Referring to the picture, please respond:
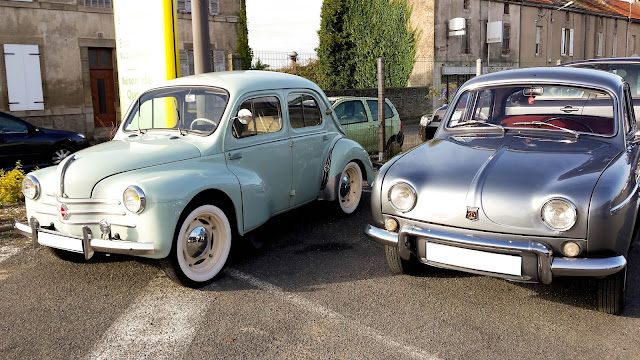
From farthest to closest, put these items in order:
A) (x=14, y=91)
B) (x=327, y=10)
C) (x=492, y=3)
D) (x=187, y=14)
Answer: (x=492, y=3) → (x=327, y=10) → (x=187, y=14) → (x=14, y=91)

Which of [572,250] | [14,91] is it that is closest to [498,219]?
[572,250]

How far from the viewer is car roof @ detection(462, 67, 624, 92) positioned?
4.87m

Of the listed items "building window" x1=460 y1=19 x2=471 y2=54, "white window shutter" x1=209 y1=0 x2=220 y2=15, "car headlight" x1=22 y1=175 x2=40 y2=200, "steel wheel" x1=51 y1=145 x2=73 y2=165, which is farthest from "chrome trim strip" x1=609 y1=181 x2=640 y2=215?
"building window" x1=460 y1=19 x2=471 y2=54

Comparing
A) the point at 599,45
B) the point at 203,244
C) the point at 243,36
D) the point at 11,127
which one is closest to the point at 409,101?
the point at 243,36

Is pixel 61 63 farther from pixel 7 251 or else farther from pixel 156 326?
pixel 156 326

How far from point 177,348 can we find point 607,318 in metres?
3.01

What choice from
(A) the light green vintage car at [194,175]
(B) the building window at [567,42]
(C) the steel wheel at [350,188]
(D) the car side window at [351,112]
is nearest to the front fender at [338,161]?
(A) the light green vintage car at [194,175]

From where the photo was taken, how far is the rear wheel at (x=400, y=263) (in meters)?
4.73

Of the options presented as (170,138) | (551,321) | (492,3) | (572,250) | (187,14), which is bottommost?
(551,321)

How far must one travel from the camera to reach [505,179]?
153 inches

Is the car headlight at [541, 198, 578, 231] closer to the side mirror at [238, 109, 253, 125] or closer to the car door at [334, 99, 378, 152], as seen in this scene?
the side mirror at [238, 109, 253, 125]

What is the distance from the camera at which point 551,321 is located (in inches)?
155

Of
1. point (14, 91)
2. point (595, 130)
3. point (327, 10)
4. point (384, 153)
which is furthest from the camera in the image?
point (327, 10)

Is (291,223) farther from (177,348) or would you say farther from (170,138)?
(177,348)
